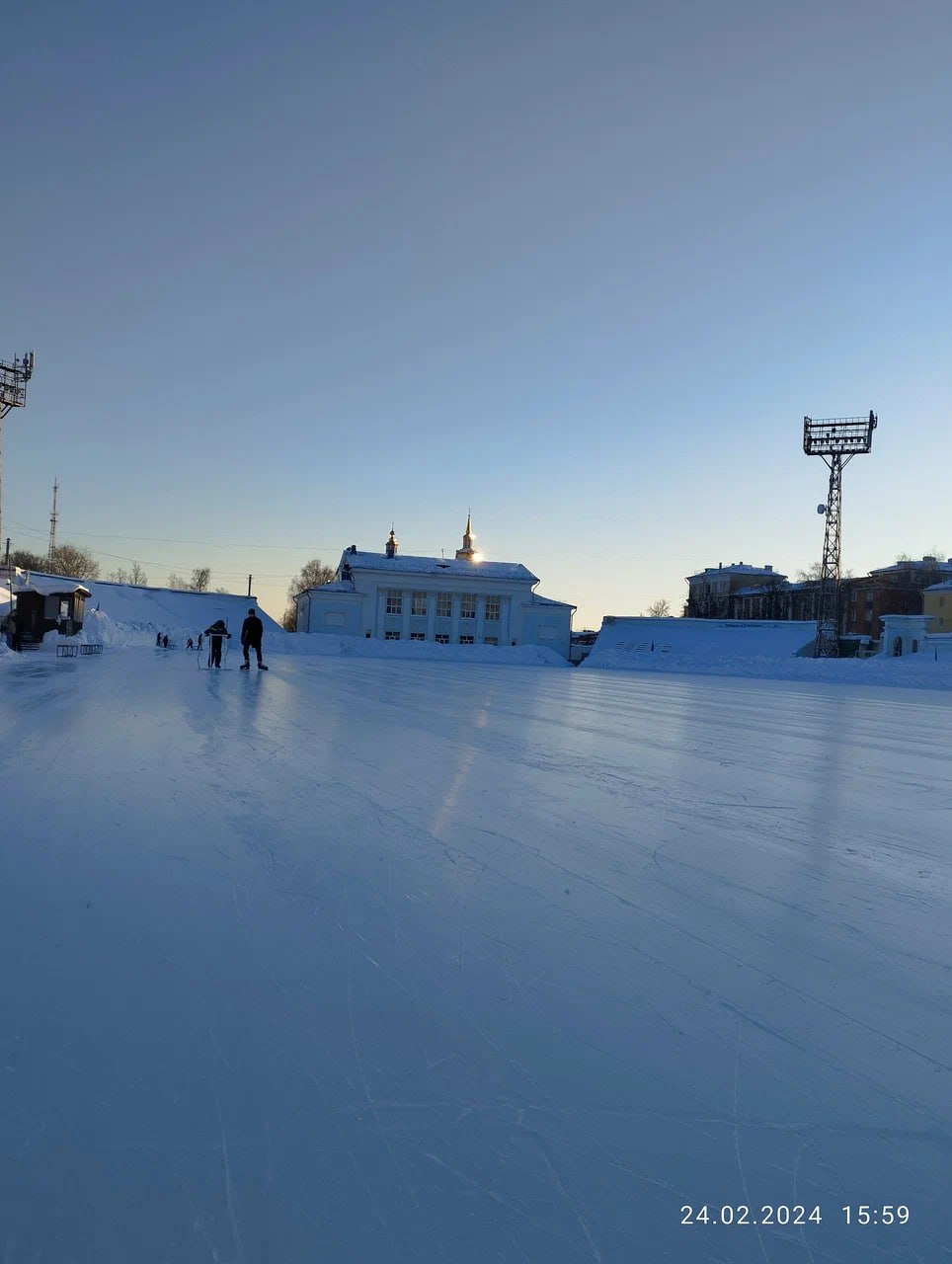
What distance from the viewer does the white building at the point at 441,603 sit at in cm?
6431

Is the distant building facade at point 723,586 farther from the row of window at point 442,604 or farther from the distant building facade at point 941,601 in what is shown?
the row of window at point 442,604

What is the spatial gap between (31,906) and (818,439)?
56.3m

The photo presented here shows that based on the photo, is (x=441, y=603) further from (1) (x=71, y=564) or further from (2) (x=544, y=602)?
(1) (x=71, y=564)

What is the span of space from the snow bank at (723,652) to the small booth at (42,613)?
28.7m

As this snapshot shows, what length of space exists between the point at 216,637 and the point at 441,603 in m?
46.6

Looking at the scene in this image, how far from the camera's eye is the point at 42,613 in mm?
29531

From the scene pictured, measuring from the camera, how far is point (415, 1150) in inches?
62.2

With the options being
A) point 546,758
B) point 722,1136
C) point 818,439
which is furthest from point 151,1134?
point 818,439

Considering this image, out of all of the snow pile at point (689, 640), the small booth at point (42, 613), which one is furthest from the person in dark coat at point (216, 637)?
the snow pile at point (689, 640)

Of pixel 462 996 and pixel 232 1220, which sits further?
pixel 462 996

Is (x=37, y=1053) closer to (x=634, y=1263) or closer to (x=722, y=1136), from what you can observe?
(x=634, y=1263)
